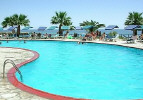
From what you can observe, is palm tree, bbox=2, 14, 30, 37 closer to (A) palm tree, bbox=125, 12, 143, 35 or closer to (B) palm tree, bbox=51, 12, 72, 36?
(B) palm tree, bbox=51, 12, 72, 36

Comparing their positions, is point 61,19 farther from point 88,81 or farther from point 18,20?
point 88,81

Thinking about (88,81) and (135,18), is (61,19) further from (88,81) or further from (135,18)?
(88,81)

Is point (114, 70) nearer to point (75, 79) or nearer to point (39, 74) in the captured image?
point (75, 79)

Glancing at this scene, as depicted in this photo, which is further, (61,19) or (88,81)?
(61,19)

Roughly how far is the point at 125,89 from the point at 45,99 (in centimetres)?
411

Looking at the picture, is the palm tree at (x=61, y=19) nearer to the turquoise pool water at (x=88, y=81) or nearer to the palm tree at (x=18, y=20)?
the palm tree at (x=18, y=20)

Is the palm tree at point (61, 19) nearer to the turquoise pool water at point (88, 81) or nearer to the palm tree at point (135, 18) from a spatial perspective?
the palm tree at point (135, 18)

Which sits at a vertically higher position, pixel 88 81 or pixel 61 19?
pixel 61 19

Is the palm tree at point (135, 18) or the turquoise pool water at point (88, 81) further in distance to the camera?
the palm tree at point (135, 18)

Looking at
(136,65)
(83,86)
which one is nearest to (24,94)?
(83,86)

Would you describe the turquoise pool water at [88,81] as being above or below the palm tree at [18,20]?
below

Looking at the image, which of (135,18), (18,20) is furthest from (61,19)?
(135,18)

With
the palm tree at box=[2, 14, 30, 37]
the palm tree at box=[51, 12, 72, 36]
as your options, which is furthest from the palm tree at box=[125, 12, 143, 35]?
the palm tree at box=[2, 14, 30, 37]

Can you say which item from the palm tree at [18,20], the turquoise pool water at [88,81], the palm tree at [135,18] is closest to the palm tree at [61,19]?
the palm tree at [18,20]
